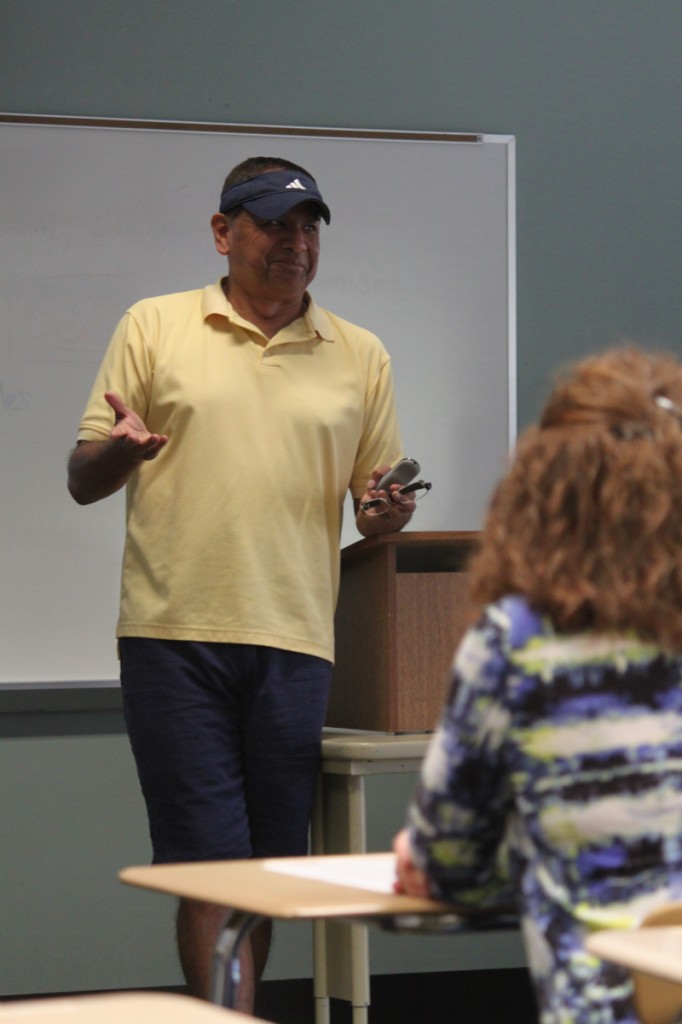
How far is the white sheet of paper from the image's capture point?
4.63 ft

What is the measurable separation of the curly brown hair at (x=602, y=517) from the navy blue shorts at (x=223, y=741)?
1166 millimetres

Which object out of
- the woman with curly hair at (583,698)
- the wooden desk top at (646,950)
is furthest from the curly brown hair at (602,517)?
the wooden desk top at (646,950)

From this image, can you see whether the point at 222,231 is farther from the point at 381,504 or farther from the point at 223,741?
the point at 223,741

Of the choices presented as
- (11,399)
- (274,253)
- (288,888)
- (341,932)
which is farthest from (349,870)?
(11,399)

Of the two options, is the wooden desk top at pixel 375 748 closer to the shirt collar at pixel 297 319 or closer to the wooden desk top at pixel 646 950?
the shirt collar at pixel 297 319

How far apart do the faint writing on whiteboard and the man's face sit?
1078 millimetres

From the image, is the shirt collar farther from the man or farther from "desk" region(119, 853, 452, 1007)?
"desk" region(119, 853, 452, 1007)

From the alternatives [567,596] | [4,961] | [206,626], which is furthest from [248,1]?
[567,596]

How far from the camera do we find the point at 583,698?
3.88ft

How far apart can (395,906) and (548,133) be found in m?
2.91

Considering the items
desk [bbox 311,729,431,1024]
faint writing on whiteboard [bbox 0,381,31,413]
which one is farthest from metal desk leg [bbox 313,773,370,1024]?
faint writing on whiteboard [bbox 0,381,31,413]

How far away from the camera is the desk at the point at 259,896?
1.24 m

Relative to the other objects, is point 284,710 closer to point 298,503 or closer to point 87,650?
point 298,503

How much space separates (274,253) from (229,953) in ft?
4.75
